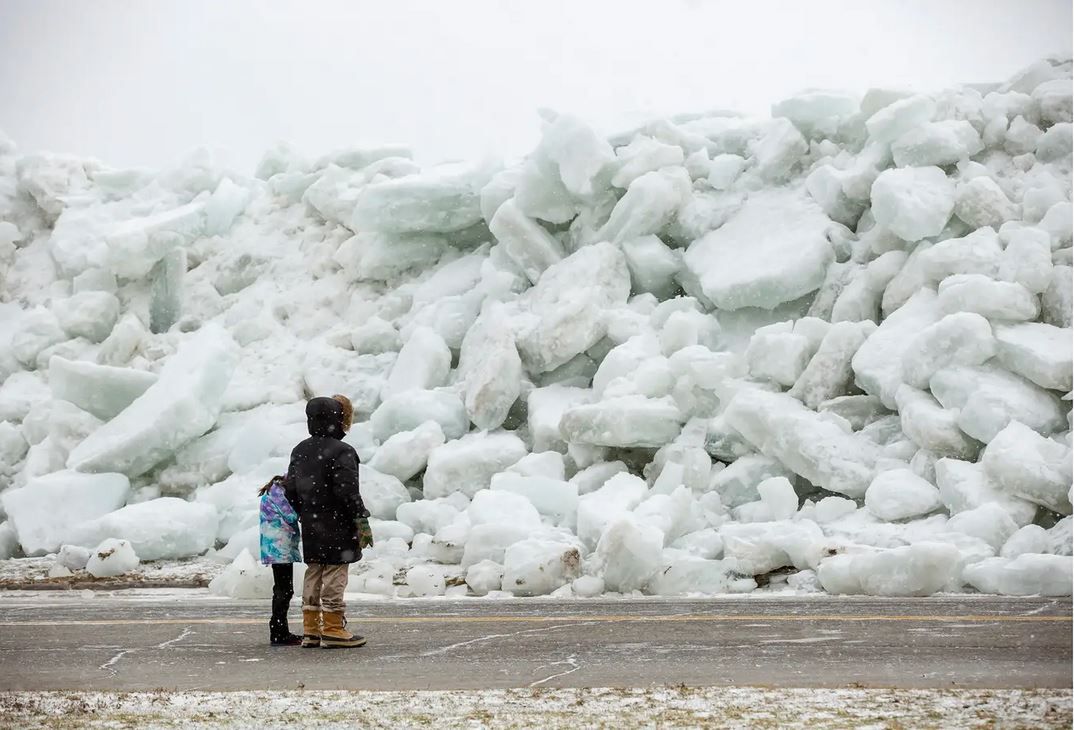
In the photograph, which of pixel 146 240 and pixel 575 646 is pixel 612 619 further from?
pixel 146 240

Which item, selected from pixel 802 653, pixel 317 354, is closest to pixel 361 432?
pixel 317 354

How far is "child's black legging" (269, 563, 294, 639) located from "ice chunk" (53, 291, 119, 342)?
9279mm

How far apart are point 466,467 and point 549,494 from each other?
1171 millimetres

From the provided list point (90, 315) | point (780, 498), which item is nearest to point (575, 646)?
point (780, 498)

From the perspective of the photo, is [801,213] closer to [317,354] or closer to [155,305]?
[317,354]

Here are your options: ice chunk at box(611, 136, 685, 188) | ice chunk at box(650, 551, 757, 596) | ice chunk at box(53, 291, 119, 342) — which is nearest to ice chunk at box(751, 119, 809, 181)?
ice chunk at box(611, 136, 685, 188)

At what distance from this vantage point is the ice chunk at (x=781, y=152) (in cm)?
1255

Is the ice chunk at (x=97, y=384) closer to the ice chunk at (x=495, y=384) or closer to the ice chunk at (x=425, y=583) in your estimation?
the ice chunk at (x=495, y=384)

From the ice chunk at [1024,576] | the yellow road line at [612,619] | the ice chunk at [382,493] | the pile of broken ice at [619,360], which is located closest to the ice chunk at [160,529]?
the pile of broken ice at [619,360]

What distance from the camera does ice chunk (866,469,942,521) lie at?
27.8 feet

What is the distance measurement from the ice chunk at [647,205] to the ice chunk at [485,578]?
507cm

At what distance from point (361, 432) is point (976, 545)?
5903mm

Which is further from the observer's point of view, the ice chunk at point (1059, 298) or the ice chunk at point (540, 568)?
the ice chunk at point (1059, 298)

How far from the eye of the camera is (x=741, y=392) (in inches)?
382
